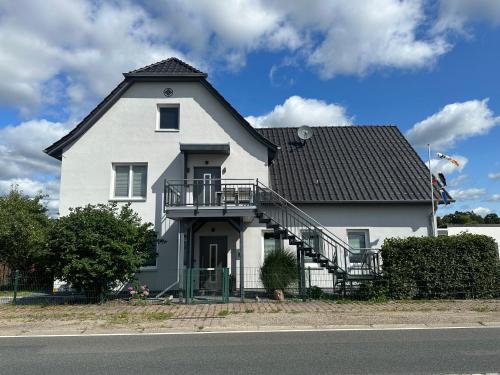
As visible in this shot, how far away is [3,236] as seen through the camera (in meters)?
17.4

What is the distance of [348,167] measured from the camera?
19500 millimetres

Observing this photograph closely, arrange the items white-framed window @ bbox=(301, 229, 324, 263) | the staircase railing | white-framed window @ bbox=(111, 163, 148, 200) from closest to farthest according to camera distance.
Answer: the staircase railing → white-framed window @ bbox=(301, 229, 324, 263) → white-framed window @ bbox=(111, 163, 148, 200)

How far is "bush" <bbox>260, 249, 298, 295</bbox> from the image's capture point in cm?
1422

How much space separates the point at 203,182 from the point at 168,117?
11.1 ft

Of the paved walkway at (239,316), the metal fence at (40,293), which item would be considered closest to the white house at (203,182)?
the metal fence at (40,293)

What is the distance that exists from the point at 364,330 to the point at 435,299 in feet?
18.1

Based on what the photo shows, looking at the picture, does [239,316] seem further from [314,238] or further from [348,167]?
[348,167]

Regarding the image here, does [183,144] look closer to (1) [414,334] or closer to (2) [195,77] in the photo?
(2) [195,77]

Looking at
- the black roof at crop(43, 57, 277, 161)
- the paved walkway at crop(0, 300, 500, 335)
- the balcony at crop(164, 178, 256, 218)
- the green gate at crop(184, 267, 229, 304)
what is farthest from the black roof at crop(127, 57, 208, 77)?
the paved walkway at crop(0, 300, 500, 335)

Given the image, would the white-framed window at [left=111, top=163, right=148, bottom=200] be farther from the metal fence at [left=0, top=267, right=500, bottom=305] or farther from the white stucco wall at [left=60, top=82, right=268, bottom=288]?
the metal fence at [left=0, top=267, right=500, bottom=305]

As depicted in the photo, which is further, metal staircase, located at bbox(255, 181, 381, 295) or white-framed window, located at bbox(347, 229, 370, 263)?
white-framed window, located at bbox(347, 229, 370, 263)

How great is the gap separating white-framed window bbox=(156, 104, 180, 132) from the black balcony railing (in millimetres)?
2651

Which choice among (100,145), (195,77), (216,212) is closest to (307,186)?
(216,212)

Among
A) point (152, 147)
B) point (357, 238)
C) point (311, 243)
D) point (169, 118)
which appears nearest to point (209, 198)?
point (152, 147)
